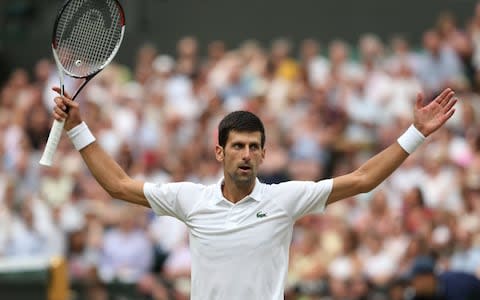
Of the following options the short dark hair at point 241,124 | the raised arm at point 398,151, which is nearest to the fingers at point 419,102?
the raised arm at point 398,151

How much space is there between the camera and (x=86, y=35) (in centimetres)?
795

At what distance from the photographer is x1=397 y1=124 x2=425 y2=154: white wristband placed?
7312mm

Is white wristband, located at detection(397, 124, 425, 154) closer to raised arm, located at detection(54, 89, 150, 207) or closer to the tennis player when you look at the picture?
the tennis player

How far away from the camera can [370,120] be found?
15852 mm

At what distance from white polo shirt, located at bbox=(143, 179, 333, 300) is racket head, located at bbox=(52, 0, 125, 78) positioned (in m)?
0.90

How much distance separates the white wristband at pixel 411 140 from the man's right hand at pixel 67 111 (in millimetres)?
1882

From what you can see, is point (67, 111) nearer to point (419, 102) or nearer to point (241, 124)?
point (241, 124)

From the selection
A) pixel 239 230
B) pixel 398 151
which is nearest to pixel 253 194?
pixel 239 230

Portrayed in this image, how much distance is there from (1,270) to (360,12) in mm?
7387

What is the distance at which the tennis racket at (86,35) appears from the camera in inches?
311

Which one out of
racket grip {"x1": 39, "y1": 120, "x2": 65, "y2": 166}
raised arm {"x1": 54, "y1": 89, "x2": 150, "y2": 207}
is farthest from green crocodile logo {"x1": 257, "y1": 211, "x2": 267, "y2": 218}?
racket grip {"x1": 39, "y1": 120, "x2": 65, "y2": 166}

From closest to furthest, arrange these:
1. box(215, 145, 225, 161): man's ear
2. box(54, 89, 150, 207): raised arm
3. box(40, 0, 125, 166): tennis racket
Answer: box(215, 145, 225, 161): man's ear
box(54, 89, 150, 207): raised arm
box(40, 0, 125, 166): tennis racket

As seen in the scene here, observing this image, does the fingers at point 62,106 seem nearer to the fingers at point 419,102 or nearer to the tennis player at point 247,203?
the tennis player at point 247,203

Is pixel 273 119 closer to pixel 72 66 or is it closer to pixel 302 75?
pixel 302 75
